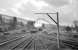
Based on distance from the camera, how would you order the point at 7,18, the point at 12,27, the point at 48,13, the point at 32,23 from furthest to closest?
the point at 32,23 → the point at 7,18 → the point at 12,27 → the point at 48,13

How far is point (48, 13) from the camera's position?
10516mm

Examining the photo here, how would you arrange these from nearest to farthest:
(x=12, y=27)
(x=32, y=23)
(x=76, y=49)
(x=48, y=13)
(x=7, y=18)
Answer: (x=48, y=13) < (x=76, y=49) < (x=12, y=27) < (x=7, y=18) < (x=32, y=23)

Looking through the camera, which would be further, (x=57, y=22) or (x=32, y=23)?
(x=32, y=23)

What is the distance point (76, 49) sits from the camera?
449 inches

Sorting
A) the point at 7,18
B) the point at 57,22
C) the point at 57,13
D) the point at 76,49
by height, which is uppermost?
the point at 7,18

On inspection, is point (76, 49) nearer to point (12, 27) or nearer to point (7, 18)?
point (12, 27)

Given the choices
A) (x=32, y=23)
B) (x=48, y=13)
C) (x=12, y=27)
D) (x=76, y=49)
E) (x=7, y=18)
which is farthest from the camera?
(x=32, y=23)

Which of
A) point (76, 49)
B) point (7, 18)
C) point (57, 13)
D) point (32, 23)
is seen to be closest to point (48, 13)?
point (57, 13)

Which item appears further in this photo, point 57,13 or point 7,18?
point 7,18

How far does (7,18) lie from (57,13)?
63.2 m

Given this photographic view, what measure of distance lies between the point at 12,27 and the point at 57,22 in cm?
5216

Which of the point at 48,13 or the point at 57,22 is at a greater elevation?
the point at 48,13

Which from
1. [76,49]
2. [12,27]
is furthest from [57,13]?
[12,27]

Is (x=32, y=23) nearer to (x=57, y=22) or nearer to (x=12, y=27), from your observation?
(x=12, y=27)
